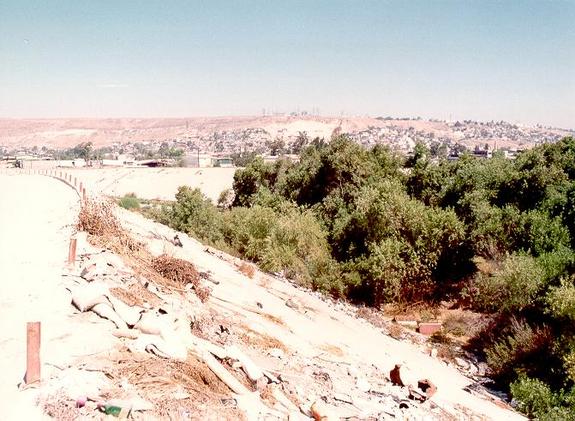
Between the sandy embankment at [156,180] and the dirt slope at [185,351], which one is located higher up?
the dirt slope at [185,351]

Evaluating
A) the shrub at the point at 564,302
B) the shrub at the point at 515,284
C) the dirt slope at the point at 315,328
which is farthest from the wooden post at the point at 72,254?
the shrub at the point at 515,284

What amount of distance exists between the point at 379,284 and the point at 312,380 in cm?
1354

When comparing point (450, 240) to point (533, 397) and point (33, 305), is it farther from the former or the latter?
point (33, 305)

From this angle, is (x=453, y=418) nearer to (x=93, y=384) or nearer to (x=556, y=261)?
(x=93, y=384)

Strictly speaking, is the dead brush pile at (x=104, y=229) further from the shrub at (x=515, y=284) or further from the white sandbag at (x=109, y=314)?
the shrub at (x=515, y=284)

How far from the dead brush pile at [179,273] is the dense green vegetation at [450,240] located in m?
9.01

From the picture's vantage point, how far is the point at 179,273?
1346cm

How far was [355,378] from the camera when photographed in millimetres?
10836

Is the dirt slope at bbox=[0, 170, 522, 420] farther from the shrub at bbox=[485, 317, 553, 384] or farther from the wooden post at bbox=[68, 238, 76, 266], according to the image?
the shrub at bbox=[485, 317, 553, 384]

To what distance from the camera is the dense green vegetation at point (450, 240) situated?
620 inches

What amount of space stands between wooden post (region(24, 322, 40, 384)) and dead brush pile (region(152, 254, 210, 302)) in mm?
6010

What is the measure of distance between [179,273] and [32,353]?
6.68 m

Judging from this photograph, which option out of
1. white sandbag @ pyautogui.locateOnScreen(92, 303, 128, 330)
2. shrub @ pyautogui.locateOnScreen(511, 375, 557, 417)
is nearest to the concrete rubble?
white sandbag @ pyautogui.locateOnScreen(92, 303, 128, 330)

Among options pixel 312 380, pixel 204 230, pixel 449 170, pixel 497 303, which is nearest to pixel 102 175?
pixel 204 230
